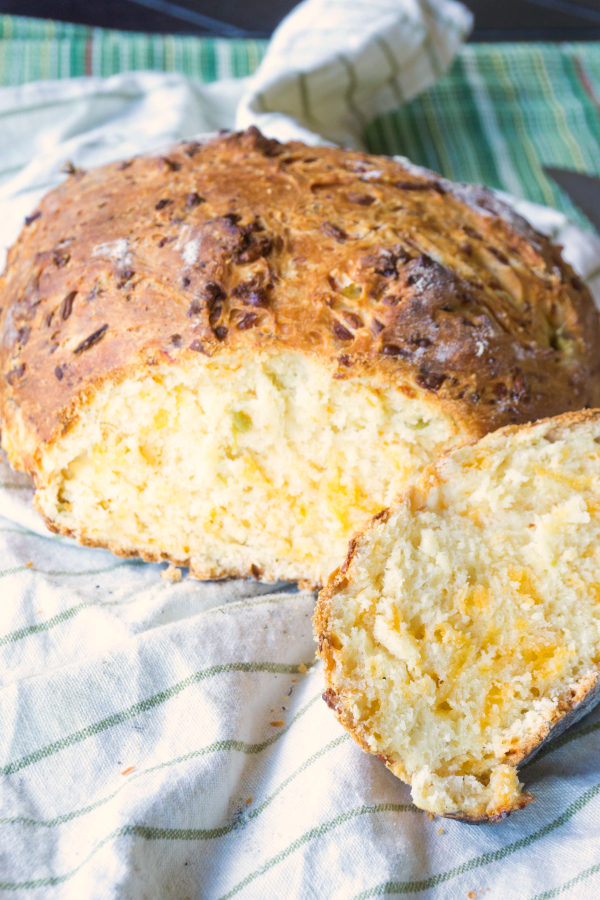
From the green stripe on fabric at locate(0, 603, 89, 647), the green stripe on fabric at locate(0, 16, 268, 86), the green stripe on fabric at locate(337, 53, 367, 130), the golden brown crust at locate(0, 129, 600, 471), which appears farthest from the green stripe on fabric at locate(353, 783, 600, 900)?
the green stripe on fabric at locate(0, 16, 268, 86)

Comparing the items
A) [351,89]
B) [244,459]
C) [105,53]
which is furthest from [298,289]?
[105,53]

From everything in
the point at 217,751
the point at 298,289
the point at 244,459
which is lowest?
the point at 217,751

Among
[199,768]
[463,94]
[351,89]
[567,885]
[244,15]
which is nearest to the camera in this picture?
[567,885]

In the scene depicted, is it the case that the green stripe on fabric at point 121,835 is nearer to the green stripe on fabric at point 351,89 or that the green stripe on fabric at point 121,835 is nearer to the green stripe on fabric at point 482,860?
the green stripe on fabric at point 482,860

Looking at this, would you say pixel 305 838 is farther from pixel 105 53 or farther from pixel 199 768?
pixel 105 53

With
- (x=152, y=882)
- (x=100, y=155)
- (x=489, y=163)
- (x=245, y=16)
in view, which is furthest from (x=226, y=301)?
(x=245, y=16)

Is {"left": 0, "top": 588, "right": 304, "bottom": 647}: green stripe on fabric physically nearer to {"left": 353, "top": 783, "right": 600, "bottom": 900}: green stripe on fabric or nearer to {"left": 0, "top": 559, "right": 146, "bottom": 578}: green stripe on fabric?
{"left": 0, "top": 559, "right": 146, "bottom": 578}: green stripe on fabric

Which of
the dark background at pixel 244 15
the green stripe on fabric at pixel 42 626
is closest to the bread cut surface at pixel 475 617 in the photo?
the green stripe on fabric at pixel 42 626
